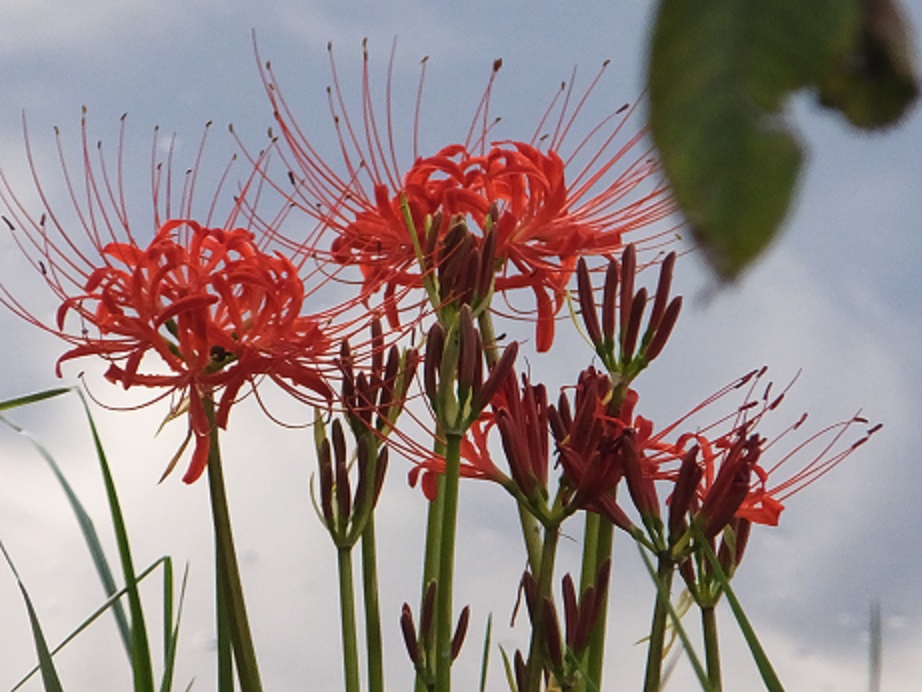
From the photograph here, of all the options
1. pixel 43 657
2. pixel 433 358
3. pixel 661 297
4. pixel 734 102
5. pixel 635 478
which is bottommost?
pixel 734 102

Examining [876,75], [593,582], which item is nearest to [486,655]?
[593,582]

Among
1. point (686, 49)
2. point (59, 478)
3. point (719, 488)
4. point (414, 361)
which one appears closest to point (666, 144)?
point (686, 49)

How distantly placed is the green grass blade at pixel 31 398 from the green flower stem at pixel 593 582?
682mm

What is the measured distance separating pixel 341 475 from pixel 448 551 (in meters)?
0.19

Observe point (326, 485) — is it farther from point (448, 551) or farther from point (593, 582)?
point (593, 582)

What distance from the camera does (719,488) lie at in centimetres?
135

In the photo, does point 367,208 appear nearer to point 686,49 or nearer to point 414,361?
point 414,361

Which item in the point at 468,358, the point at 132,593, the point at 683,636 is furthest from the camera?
the point at 132,593

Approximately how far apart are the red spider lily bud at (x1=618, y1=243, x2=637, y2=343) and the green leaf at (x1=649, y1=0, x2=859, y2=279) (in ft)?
4.09

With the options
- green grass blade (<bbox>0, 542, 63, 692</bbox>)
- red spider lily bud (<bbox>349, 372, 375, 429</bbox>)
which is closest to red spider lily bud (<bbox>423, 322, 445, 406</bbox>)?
red spider lily bud (<bbox>349, 372, 375, 429</bbox>)

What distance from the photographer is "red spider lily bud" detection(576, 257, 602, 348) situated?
1.41 metres

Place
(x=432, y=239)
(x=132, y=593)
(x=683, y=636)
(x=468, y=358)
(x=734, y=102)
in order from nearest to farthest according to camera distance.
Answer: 1. (x=734, y=102)
2. (x=683, y=636)
3. (x=468, y=358)
4. (x=132, y=593)
5. (x=432, y=239)

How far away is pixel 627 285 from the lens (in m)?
1.40

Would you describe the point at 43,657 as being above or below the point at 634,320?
below
